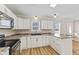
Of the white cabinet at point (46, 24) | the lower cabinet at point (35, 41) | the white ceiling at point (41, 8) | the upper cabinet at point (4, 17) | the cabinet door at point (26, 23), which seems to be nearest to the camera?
the upper cabinet at point (4, 17)

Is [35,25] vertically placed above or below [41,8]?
below

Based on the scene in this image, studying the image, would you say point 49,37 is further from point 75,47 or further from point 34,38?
point 75,47

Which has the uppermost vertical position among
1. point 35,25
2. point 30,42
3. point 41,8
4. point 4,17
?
point 41,8

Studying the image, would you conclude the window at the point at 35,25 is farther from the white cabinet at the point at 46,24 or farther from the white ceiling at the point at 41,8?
the white ceiling at the point at 41,8

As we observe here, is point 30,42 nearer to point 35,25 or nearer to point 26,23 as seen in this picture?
point 26,23

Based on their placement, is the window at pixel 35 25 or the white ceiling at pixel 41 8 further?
the window at pixel 35 25

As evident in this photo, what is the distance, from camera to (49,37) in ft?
19.1

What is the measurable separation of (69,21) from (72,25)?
603 mm

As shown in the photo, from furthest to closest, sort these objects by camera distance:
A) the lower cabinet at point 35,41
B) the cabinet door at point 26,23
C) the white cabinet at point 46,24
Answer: the white cabinet at point 46,24 < the cabinet door at point 26,23 < the lower cabinet at point 35,41

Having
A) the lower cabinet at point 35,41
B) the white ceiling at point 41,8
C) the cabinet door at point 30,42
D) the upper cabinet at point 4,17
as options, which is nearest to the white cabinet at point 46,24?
the lower cabinet at point 35,41

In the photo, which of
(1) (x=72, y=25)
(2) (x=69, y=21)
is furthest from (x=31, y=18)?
(1) (x=72, y=25)

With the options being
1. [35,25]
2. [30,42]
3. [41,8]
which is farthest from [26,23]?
[41,8]

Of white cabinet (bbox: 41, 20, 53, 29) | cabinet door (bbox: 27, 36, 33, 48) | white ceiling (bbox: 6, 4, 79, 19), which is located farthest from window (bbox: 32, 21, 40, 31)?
white ceiling (bbox: 6, 4, 79, 19)

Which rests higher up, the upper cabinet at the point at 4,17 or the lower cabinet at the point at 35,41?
the upper cabinet at the point at 4,17
